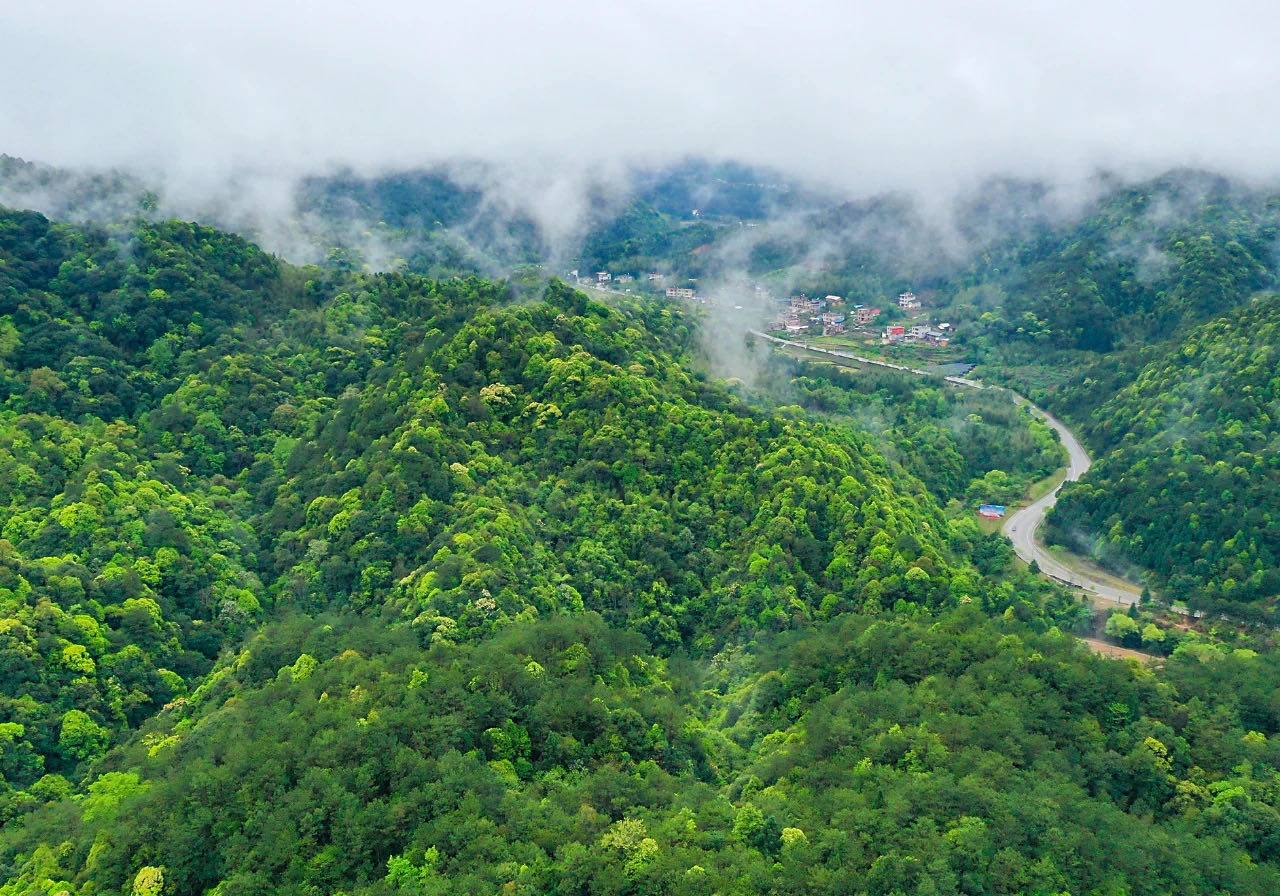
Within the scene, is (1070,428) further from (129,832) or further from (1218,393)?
(129,832)

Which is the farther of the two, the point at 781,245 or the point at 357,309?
the point at 781,245

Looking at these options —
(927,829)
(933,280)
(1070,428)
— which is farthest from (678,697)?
(933,280)

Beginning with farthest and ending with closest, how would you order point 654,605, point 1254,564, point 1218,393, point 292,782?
point 1218,393 < point 1254,564 < point 654,605 < point 292,782

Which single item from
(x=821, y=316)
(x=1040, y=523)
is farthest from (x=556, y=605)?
(x=821, y=316)

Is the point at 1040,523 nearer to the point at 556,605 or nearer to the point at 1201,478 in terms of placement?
the point at 1201,478

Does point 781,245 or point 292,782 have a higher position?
point 781,245

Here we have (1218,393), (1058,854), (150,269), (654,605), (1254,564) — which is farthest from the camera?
(1218,393)

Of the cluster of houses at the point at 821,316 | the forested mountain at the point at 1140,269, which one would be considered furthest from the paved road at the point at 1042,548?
the cluster of houses at the point at 821,316

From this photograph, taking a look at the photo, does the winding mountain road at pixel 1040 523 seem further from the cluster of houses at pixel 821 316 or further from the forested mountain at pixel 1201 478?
the cluster of houses at pixel 821 316

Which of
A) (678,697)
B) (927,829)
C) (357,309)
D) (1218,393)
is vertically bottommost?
(678,697)
